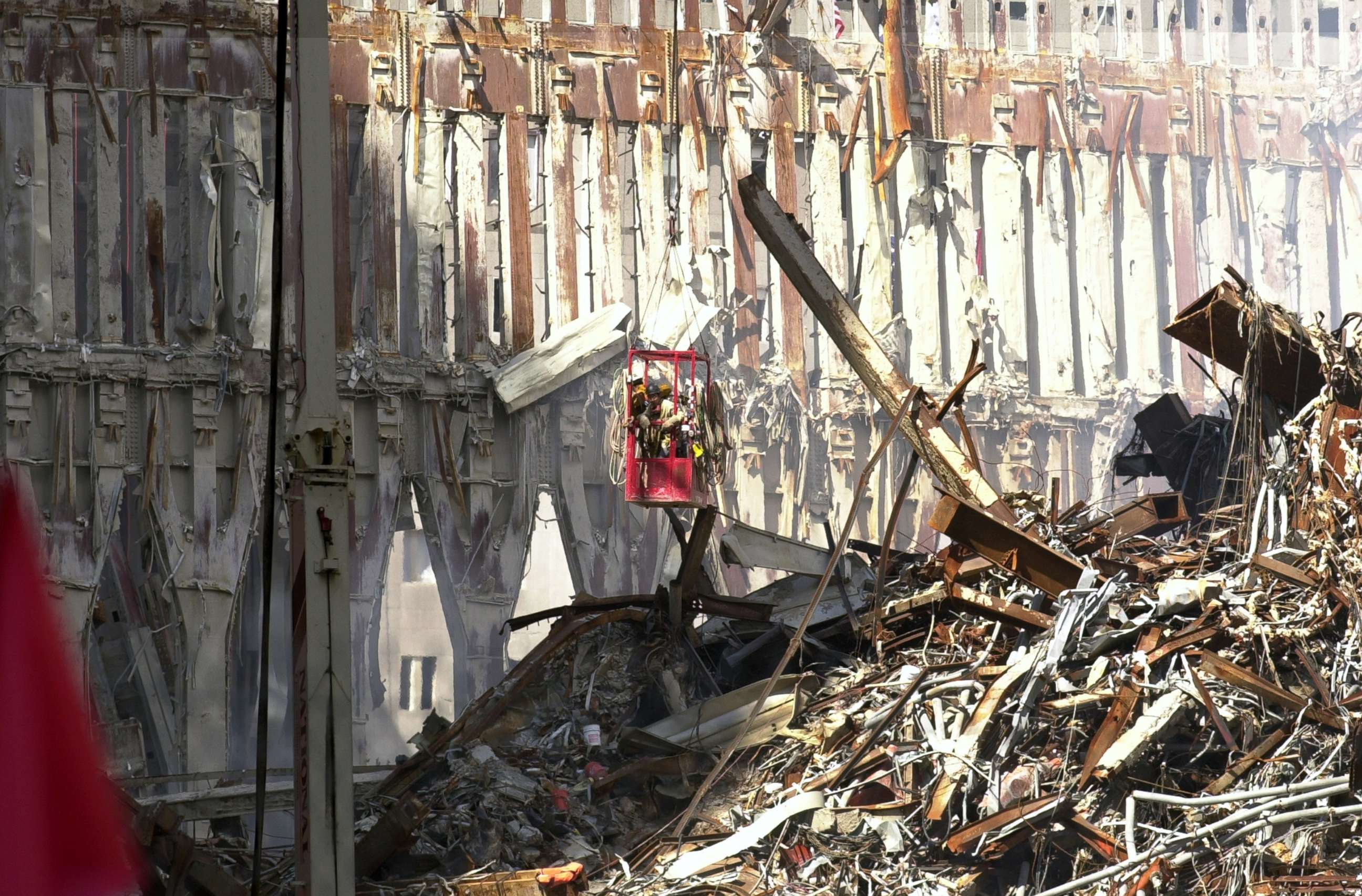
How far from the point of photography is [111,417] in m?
16.9

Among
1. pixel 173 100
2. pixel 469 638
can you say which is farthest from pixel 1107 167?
pixel 173 100

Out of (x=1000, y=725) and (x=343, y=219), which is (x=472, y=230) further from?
(x=1000, y=725)

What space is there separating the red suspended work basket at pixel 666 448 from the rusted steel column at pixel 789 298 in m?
8.41

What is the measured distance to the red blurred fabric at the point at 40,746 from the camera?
4.52m

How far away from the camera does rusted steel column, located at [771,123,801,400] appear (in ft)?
63.8

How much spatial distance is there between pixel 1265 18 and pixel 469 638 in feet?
45.8

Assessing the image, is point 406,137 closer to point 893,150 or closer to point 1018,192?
point 893,150

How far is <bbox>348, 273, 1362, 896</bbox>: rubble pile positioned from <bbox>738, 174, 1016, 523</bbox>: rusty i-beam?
2.09 ft

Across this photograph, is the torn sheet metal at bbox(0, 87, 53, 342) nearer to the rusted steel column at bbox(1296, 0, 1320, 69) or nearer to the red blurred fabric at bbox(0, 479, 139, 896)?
the red blurred fabric at bbox(0, 479, 139, 896)

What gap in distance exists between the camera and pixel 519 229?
1886 cm

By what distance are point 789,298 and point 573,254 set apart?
2804mm

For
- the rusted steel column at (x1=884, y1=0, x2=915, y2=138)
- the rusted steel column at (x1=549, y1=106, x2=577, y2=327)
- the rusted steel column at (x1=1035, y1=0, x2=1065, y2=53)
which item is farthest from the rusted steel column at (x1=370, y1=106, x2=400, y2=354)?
the rusted steel column at (x1=1035, y1=0, x2=1065, y2=53)

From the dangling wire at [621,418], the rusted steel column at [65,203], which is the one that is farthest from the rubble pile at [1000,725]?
the rusted steel column at [65,203]

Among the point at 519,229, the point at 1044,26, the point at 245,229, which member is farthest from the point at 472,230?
the point at 1044,26
